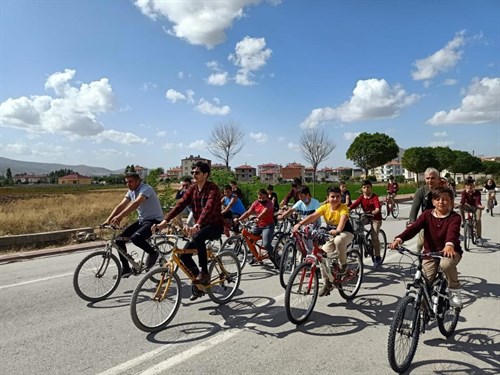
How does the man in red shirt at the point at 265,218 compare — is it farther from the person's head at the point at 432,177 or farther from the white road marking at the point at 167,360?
the white road marking at the point at 167,360

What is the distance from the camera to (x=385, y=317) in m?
A: 4.79

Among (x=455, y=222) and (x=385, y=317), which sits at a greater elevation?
(x=455, y=222)

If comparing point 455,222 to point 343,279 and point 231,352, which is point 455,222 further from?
point 231,352

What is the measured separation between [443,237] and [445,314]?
858 mm

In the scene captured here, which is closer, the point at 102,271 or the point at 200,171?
the point at 200,171

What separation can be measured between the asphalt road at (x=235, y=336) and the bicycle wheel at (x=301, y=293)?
139 millimetres

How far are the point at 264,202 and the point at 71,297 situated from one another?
386cm

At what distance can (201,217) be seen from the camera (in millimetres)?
4887

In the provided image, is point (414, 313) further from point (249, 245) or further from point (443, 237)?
point (249, 245)

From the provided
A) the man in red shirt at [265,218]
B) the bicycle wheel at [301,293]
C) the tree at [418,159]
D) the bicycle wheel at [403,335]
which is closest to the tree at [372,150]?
the tree at [418,159]

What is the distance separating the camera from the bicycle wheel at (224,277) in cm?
527

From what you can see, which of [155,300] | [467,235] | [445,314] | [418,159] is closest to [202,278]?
[155,300]

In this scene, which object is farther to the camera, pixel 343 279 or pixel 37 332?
pixel 343 279

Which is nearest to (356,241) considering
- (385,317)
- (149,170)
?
(385,317)
